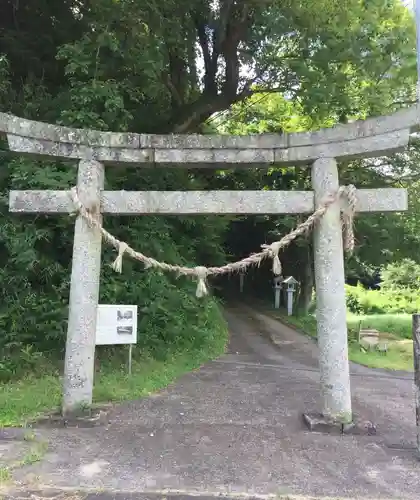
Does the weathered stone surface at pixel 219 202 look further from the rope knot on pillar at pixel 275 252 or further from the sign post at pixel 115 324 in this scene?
the sign post at pixel 115 324

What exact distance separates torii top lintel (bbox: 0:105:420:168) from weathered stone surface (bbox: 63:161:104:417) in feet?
0.93

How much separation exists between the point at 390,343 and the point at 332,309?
10440 millimetres

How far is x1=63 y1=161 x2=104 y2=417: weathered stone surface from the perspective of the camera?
18.1ft

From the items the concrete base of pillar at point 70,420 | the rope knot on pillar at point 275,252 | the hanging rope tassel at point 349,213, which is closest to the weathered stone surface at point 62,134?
the rope knot on pillar at point 275,252

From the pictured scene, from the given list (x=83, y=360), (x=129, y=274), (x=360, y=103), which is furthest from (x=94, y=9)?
(x=83, y=360)

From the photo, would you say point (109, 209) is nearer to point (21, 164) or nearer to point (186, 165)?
point (186, 165)

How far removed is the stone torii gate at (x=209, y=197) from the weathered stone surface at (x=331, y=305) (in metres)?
0.01

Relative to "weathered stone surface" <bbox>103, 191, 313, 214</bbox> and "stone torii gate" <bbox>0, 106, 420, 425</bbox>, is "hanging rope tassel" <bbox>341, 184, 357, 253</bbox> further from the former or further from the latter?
"weathered stone surface" <bbox>103, 191, 313, 214</bbox>

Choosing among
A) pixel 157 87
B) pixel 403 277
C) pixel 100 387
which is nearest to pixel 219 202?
pixel 100 387

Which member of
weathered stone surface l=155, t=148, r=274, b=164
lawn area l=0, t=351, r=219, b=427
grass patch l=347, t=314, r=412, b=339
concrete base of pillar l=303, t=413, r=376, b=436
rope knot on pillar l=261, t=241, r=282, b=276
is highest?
weathered stone surface l=155, t=148, r=274, b=164

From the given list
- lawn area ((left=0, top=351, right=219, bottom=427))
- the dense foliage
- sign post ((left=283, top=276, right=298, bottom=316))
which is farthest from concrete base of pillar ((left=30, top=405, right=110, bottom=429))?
sign post ((left=283, top=276, right=298, bottom=316))

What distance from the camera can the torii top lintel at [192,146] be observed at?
18.2ft

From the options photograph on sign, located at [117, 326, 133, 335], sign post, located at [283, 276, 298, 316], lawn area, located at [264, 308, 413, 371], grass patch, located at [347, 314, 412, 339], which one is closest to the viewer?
photograph on sign, located at [117, 326, 133, 335]

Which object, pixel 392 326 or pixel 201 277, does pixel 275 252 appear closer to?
pixel 201 277
